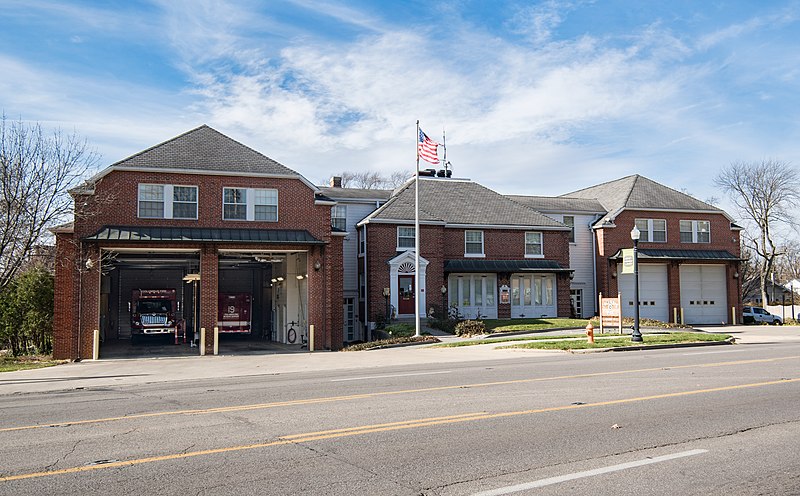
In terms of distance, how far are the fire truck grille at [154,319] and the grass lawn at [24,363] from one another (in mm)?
8589

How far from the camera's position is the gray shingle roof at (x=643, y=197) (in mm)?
44344

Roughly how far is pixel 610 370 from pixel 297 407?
320 inches

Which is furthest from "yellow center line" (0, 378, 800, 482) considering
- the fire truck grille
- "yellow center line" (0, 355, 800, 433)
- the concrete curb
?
the fire truck grille

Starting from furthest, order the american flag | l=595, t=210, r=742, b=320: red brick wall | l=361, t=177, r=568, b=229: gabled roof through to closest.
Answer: l=595, t=210, r=742, b=320: red brick wall < l=361, t=177, r=568, b=229: gabled roof < the american flag

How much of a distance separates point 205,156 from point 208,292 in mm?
5977

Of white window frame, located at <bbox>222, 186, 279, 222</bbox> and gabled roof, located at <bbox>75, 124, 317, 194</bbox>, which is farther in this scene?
white window frame, located at <bbox>222, 186, 279, 222</bbox>

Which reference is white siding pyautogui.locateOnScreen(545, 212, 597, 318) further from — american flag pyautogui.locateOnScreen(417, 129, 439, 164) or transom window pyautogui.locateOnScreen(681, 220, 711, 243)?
american flag pyautogui.locateOnScreen(417, 129, 439, 164)

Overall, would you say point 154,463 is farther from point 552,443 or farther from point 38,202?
point 38,202

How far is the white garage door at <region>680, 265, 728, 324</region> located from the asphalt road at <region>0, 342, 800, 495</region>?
3204cm

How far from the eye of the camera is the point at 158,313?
36469 mm

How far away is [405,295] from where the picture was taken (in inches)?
1486

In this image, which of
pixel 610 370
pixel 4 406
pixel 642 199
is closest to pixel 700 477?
pixel 610 370

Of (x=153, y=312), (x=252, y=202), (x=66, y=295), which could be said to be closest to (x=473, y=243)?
(x=252, y=202)

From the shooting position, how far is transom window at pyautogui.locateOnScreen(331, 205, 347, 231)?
1604 inches
